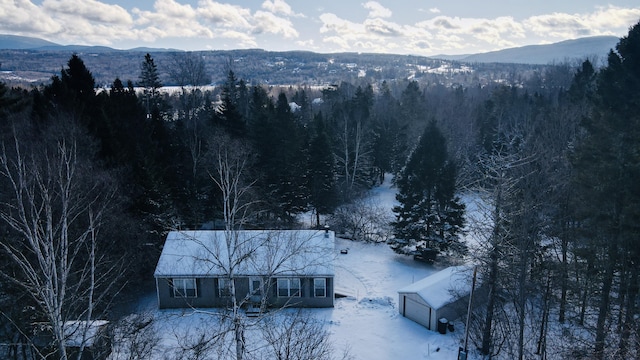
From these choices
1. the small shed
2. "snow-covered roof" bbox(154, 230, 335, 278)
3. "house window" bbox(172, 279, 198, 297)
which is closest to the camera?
the small shed

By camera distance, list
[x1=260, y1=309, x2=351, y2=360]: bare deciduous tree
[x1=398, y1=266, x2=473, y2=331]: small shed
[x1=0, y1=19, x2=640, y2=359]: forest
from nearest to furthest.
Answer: [x1=260, y1=309, x2=351, y2=360]: bare deciduous tree
[x1=0, y1=19, x2=640, y2=359]: forest
[x1=398, y1=266, x2=473, y2=331]: small shed

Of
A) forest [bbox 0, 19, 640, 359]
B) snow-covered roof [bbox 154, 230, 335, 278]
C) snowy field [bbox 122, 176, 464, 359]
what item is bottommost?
snowy field [bbox 122, 176, 464, 359]

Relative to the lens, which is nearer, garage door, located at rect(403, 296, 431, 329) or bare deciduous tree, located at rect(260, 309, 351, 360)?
bare deciduous tree, located at rect(260, 309, 351, 360)

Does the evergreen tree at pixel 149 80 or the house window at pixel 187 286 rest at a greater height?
the evergreen tree at pixel 149 80

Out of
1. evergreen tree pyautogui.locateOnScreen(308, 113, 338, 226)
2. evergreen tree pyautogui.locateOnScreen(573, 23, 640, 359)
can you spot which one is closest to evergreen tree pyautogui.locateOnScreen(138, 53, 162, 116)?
evergreen tree pyautogui.locateOnScreen(308, 113, 338, 226)

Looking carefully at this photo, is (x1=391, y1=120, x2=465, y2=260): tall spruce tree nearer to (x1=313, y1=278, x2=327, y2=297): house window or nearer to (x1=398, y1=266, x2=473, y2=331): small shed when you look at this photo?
(x1=398, y1=266, x2=473, y2=331): small shed

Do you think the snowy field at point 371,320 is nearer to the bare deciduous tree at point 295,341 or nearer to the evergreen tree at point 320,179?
the bare deciduous tree at point 295,341

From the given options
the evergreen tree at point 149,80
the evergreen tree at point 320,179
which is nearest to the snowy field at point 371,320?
the evergreen tree at point 320,179

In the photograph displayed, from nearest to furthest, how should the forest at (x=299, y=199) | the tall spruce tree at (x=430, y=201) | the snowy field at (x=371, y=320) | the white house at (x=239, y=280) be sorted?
1. the forest at (x=299, y=199)
2. the snowy field at (x=371, y=320)
3. the white house at (x=239, y=280)
4. the tall spruce tree at (x=430, y=201)

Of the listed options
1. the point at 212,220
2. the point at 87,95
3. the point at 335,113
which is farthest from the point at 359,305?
the point at 335,113
